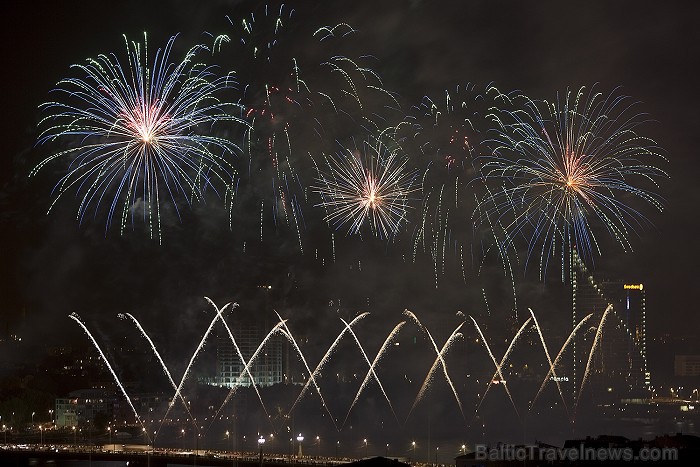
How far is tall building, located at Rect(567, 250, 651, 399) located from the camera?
135 meters

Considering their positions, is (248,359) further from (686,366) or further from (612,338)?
(686,366)

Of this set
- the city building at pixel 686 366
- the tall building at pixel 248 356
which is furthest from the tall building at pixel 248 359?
the city building at pixel 686 366

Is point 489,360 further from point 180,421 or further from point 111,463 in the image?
point 111,463

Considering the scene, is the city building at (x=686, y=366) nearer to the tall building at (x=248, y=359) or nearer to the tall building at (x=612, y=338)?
the tall building at (x=612, y=338)

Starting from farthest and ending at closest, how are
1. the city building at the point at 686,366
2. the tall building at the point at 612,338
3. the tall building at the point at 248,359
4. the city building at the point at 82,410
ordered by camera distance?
the city building at the point at 686,366 < the tall building at the point at 612,338 < the tall building at the point at 248,359 < the city building at the point at 82,410

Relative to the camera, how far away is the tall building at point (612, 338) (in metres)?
135

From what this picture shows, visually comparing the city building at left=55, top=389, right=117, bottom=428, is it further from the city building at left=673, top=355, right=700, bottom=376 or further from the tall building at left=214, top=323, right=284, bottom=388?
the city building at left=673, top=355, right=700, bottom=376

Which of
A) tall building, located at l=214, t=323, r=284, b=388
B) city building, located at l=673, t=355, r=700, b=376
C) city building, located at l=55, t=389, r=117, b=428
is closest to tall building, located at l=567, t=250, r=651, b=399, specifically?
city building, located at l=673, t=355, r=700, b=376

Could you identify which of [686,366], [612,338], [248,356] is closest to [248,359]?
[248,356]

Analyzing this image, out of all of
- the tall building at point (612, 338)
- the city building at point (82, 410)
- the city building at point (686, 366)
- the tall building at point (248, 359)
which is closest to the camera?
the city building at point (82, 410)

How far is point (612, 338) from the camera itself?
487 feet

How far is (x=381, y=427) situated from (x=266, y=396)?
16.6 metres

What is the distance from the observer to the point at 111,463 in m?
65.1

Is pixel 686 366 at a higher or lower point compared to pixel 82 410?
higher
